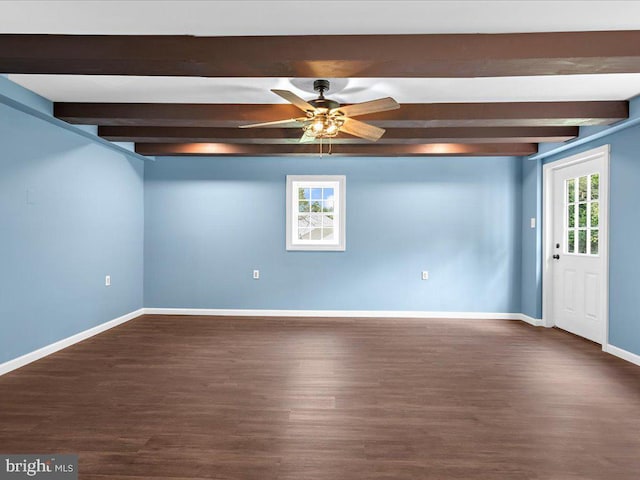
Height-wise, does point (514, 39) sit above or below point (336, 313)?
above

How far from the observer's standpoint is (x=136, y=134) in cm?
425

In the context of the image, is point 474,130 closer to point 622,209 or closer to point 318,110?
point 622,209

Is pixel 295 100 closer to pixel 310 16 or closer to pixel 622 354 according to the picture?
pixel 310 16

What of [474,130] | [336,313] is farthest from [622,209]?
[336,313]

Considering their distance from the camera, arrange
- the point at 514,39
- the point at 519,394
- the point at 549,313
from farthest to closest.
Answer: the point at 549,313
the point at 519,394
the point at 514,39

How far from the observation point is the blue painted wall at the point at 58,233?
333 centimetres

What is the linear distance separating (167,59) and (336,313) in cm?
402

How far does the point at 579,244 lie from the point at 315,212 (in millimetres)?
3362

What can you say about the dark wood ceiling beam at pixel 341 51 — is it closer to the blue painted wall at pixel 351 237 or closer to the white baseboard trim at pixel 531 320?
the blue painted wall at pixel 351 237

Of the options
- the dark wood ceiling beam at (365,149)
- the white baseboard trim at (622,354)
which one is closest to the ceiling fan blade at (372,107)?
the dark wood ceiling beam at (365,149)

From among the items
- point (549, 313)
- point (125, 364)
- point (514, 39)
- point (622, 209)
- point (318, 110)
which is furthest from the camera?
point (549, 313)

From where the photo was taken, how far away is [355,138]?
4.28 m

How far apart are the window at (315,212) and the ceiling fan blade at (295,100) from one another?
2.52 m

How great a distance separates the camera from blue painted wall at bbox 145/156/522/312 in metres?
5.48
